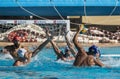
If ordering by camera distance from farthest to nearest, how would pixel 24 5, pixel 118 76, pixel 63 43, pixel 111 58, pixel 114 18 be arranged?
1. pixel 114 18
2. pixel 63 43
3. pixel 24 5
4. pixel 111 58
5. pixel 118 76

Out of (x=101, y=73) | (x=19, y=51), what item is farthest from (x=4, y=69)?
(x=101, y=73)

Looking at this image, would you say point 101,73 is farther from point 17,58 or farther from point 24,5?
point 24,5

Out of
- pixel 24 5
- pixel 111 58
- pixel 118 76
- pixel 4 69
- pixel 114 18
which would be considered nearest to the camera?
pixel 118 76

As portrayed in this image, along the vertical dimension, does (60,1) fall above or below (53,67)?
above

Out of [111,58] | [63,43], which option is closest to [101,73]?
[111,58]

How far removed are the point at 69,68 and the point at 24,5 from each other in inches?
216

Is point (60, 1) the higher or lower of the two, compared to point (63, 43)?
higher

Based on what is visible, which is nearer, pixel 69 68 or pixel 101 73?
pixel 101 73

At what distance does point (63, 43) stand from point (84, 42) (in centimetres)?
135

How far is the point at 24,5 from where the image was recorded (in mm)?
16688

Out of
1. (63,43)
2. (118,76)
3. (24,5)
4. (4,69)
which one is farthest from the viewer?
(63,43)

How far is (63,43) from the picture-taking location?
769 inches

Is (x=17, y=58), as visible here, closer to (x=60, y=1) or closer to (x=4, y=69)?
(x=4, y=69)

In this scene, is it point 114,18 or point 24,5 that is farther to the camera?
point 114,18
